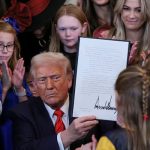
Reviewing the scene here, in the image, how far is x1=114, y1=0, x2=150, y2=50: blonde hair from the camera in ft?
10.7

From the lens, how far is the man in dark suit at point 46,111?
2.40m

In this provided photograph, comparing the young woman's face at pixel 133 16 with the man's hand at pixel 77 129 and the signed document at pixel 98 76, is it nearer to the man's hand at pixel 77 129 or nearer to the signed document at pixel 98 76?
the signed document at pixel 98 76

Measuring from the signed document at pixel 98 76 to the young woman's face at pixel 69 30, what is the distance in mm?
977

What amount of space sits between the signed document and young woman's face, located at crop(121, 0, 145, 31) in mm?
955

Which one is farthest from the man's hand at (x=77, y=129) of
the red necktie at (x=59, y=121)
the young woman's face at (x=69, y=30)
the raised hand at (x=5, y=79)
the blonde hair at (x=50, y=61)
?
the young woman's face at (x=69, y=30)

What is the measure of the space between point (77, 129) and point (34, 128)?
0.97ft

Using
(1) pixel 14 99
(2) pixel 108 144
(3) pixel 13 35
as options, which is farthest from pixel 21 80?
(2) pixel 108 144

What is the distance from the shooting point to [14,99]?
3.03 meters

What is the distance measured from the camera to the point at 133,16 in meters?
3.33

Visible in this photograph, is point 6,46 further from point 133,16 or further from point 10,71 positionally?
point 133,16

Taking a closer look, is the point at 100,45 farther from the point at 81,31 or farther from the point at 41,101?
the point at 81,31

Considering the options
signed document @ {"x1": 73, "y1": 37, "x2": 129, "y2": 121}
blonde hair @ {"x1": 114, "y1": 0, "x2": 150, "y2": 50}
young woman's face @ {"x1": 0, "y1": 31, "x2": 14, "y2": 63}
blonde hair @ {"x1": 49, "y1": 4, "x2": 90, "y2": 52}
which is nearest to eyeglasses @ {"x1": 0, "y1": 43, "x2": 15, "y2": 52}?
young woman's face @ {"x1": 0, "y1": 31, "x2": 14, "y2": 63}

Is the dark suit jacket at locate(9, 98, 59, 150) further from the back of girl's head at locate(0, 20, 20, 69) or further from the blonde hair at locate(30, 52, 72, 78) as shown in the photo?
the back of girl's head at locate(0, 20, 20, 69)

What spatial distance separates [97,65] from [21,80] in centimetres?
78
